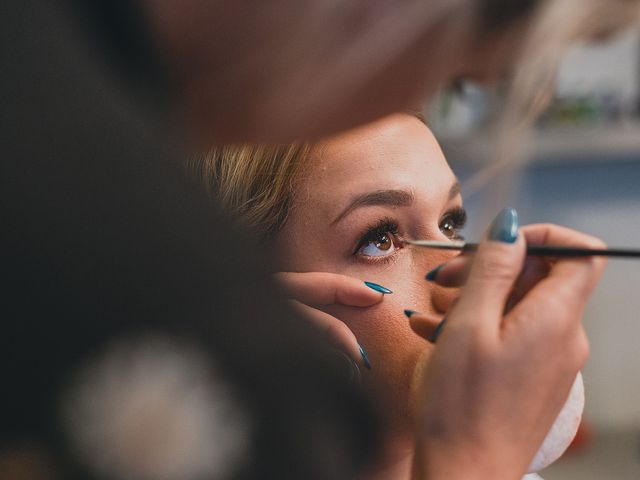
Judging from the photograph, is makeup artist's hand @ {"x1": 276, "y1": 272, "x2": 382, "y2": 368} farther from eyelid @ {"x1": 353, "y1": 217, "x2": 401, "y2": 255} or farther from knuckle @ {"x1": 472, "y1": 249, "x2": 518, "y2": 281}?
knuckle @ {"x1": 472, "y1": 249, "x2": 518, "y2": 281}

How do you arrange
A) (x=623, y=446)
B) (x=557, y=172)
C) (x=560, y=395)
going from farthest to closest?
(x=557, y=172)
(x=623, y=446)
(x=560, y=395)

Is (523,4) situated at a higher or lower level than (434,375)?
higher

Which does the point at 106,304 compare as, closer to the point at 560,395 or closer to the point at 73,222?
the point at 73,222

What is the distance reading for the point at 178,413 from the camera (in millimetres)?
259

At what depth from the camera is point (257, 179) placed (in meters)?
0.88

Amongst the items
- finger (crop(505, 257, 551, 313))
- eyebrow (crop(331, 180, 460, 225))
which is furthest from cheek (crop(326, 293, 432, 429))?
finger (crop(505, 257, 551, 313))

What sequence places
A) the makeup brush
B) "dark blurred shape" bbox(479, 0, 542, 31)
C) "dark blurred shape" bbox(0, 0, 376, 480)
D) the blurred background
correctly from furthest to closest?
the blurred background → the makeup brush → "dark blurred shape" bbox(479, 0, 542, 31) → "dark blurred shape" bbox(0, 0, 376, 480)

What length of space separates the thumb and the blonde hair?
34 centimetres

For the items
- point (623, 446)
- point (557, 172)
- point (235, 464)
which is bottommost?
point (623, 446)

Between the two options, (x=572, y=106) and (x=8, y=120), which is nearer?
(x=8, y=120)

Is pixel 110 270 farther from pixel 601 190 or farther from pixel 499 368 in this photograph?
pixel 601 190

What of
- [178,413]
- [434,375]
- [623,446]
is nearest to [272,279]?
[178,413]

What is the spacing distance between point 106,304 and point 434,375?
318 mm

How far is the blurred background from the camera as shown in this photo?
209 centimetres
